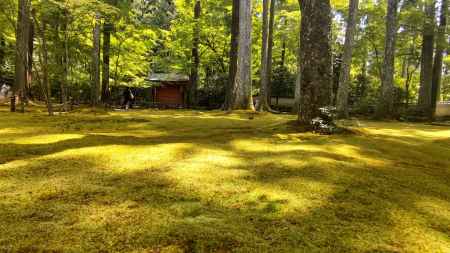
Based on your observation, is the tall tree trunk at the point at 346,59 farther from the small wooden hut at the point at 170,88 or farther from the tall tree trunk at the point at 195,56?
the small wooden hut at the point at 170,88

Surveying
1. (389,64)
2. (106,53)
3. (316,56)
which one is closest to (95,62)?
(106,53)

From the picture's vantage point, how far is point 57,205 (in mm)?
2008

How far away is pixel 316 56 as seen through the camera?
5.35 meters

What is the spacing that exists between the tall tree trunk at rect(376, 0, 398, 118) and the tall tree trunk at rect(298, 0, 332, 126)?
8.89 meters

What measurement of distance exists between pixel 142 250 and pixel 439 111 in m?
19.4

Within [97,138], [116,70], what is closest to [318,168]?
[97,138]

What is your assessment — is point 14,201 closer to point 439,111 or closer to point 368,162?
point 368,162

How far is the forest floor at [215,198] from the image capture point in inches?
64.5

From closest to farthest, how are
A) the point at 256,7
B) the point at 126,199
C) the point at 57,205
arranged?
the point at 57,205 < the point at 126,199 < the point at 256,7

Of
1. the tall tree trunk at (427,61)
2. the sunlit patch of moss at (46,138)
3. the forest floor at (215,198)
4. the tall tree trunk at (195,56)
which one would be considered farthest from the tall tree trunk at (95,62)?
the tall tree trunk at (427,61)

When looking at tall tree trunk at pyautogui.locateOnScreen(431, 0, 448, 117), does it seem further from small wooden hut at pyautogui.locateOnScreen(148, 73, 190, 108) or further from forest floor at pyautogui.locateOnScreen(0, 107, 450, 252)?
small wooden hut at pyautogui.locateOnScreen(148, 73, 190, 108)

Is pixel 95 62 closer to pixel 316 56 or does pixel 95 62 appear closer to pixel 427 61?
pixel 316 56

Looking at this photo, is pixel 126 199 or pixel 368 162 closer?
pixel 126 199

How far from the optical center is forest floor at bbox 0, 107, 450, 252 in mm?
1638
